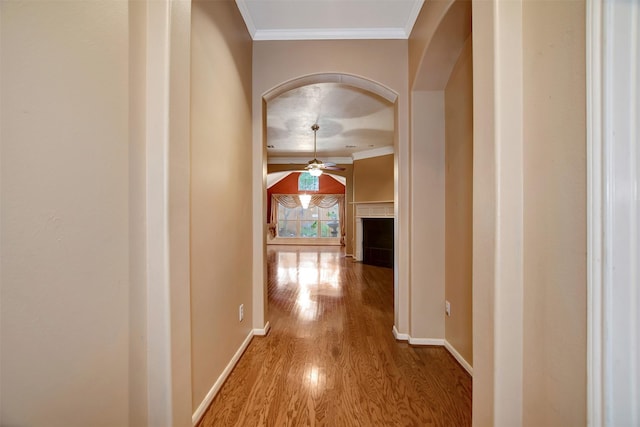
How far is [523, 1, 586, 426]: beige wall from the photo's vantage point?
680mm

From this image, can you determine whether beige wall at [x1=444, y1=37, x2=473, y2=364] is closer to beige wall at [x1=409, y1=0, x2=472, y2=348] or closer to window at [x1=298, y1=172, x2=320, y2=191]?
beige wall at [x1=409, y1=0, x2=472, y2=348]

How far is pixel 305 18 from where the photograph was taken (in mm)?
2176

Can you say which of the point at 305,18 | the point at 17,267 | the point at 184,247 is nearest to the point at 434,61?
→ the point at 305,18

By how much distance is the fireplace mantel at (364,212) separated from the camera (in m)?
6.35

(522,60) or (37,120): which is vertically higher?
(522,60)

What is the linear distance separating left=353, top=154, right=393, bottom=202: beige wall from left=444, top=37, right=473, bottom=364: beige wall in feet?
13.1

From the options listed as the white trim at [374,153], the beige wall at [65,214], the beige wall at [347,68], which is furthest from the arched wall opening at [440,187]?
the white trim at [374,153]

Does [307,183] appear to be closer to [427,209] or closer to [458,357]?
[427,209]

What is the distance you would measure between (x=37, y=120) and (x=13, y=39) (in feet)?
0.59

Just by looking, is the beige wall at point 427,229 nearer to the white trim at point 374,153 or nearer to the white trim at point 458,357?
the white trim at point 458,357

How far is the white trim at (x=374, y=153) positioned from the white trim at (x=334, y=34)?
392 cm

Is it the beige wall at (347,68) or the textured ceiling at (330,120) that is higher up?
the textured ceiling at (330,120)

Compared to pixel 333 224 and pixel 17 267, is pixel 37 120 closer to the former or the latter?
pixel 17 267

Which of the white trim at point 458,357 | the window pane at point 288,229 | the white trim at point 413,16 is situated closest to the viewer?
the white trim at point 458,357
